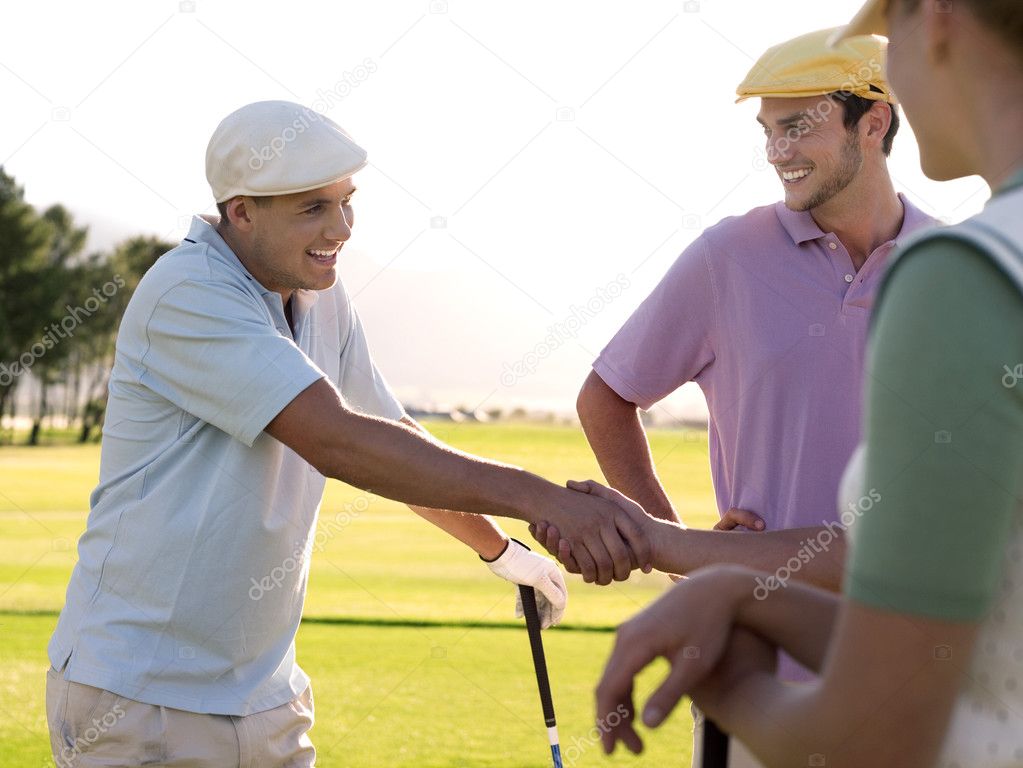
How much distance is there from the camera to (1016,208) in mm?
806

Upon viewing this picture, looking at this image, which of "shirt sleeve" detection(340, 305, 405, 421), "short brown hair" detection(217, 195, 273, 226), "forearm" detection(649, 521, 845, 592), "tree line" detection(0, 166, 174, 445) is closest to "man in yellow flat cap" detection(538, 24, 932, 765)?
"forearm" detection(649, 521, 845, 592)

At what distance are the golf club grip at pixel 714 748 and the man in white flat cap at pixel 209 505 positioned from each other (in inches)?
56.4

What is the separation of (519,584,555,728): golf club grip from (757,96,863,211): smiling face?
1146mm

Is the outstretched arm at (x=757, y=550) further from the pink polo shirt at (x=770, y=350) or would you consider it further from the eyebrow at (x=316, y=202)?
the eyebrow at (x=316, y=202)

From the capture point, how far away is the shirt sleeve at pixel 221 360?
7.87 feet

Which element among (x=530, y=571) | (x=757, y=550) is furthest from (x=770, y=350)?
(x=530, y=571)

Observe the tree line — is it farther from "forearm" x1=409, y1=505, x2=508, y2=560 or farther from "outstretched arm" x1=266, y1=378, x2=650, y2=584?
"outstretched arm" x1=266, y1=378, x2=650, y2=584

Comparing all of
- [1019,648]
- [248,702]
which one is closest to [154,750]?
[248,702]

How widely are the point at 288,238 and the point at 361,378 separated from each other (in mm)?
513

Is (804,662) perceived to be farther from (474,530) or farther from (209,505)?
(474,530)

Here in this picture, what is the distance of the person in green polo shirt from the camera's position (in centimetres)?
76

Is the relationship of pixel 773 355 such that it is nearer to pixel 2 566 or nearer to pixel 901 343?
pixel 901 343

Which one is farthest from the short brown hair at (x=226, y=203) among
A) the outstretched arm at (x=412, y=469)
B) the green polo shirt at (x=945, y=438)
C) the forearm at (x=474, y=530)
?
the green polo shirt at (x=945, y=438)

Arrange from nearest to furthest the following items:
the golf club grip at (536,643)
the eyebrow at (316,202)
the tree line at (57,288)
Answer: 1. the eyebrow at (316,202)
2. the golf club grip at (536,643)
3. the tree line at (57,288)
